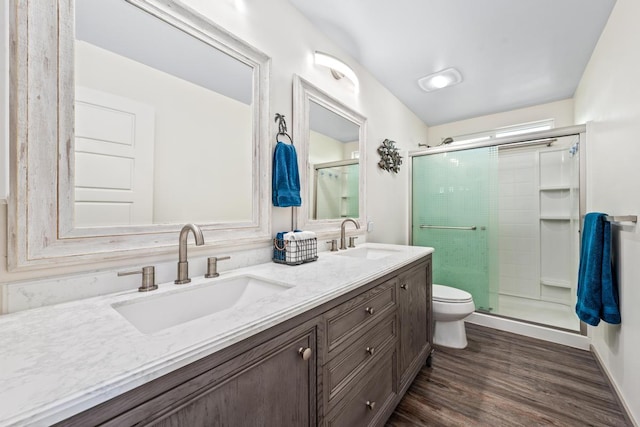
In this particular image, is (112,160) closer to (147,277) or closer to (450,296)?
(147,277)

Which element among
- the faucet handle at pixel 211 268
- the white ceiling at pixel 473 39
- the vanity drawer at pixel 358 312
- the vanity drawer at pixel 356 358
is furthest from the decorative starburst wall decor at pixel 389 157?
the faucet handle at pixel 211 268

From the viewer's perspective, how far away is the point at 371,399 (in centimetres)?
117

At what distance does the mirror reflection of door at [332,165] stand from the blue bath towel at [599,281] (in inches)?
57.3

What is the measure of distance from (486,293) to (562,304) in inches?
33.7

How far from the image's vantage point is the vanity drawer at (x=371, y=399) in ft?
3.26

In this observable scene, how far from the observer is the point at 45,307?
774 millimetres

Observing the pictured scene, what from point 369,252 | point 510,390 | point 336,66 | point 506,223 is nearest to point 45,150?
point 336,66

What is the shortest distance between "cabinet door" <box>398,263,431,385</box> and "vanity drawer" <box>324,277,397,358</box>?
5.8 inches

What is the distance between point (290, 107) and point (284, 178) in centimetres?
46

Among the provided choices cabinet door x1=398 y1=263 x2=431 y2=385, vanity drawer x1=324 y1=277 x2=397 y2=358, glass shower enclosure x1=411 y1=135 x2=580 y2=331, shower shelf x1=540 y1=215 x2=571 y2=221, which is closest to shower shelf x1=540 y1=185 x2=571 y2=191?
glass shower enclosure x1=411 y1=135 x2=580 y2=331

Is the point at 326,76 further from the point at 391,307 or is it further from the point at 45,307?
the point at 45,307

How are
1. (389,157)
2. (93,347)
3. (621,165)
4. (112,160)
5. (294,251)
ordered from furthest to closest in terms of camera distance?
(389,157) < (621,165) < (294,251) < (112,160) < (93,347)

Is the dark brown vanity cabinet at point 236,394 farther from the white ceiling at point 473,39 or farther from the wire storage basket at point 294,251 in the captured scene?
the white ceiling at point 473,39

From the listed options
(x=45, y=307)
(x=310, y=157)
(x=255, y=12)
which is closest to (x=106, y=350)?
(x=45, y=307)
